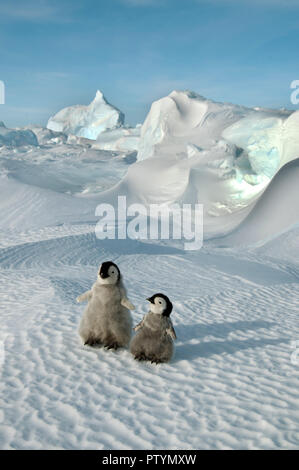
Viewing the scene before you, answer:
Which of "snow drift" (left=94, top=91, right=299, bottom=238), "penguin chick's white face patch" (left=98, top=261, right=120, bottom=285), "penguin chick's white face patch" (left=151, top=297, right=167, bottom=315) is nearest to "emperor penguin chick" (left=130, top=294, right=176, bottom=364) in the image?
"penguin chick's white face patch" (left=151, top=297, right=167, bottom=315)

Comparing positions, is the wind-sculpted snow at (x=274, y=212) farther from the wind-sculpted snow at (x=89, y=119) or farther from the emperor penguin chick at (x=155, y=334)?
the wind-sculpted snow at (x=89, y=119)

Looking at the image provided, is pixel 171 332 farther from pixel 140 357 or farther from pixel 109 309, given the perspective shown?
pixel 109 309

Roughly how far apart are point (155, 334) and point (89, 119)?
51711mm

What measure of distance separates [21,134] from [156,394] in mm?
Result: 55405

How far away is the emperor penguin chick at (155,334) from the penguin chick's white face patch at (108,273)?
36 centimetres

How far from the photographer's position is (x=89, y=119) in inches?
2090

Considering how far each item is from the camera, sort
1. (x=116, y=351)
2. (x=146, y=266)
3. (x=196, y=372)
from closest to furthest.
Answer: (x=196, y=372) → (x=116, y=351) → (x=146, y=266)

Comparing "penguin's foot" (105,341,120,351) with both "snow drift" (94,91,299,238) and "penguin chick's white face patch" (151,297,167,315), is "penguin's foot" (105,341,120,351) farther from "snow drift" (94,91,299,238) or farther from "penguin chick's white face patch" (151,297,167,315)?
"snow drift" (94,91,299,238)

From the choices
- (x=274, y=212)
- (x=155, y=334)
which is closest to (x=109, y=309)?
(x=155, y=334)

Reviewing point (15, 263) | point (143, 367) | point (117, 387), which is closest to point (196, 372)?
point (143, 367)

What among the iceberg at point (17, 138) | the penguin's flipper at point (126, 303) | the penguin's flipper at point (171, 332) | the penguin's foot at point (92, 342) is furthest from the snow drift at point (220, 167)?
the iceberg at point (17, 138)

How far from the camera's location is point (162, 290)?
656 centimetres
